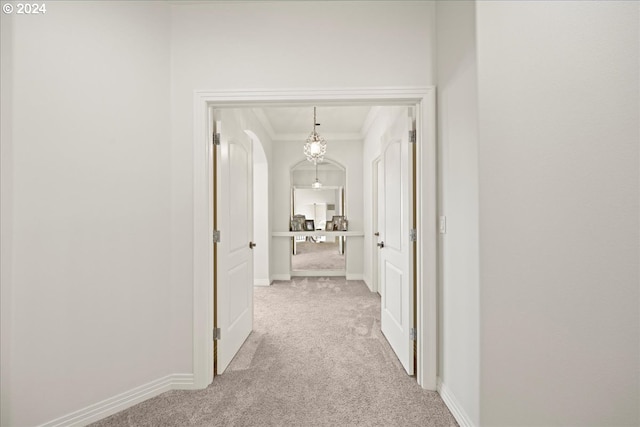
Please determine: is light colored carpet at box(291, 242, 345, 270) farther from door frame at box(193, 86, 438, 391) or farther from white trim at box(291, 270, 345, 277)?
door frame at box(193, 86, 438, 391)

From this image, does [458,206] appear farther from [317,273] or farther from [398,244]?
[317,273]

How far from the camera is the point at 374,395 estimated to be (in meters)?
2.11

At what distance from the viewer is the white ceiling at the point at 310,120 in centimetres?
470

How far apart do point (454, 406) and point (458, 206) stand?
1.20 metres

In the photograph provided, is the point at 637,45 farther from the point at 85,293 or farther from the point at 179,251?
the point at 85,293

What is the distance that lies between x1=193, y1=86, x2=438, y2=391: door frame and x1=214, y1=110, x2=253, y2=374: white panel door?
147 mm

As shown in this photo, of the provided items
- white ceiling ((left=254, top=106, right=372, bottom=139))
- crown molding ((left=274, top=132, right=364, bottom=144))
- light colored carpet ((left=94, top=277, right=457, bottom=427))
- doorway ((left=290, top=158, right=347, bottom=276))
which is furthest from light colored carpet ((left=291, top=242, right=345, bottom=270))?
light colored carpet ((left=94, top=277, right=457, bottom=427))

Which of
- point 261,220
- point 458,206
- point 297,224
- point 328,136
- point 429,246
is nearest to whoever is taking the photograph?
point 458,206

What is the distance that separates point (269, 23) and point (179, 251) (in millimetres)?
1729

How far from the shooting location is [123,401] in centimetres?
199

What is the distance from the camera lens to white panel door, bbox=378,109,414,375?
2385 millimetres

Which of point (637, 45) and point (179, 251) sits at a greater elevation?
point (637, 45)

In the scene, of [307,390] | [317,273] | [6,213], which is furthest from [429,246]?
[317,273]

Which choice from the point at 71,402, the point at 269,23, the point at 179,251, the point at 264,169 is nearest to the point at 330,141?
the point at 264,169
